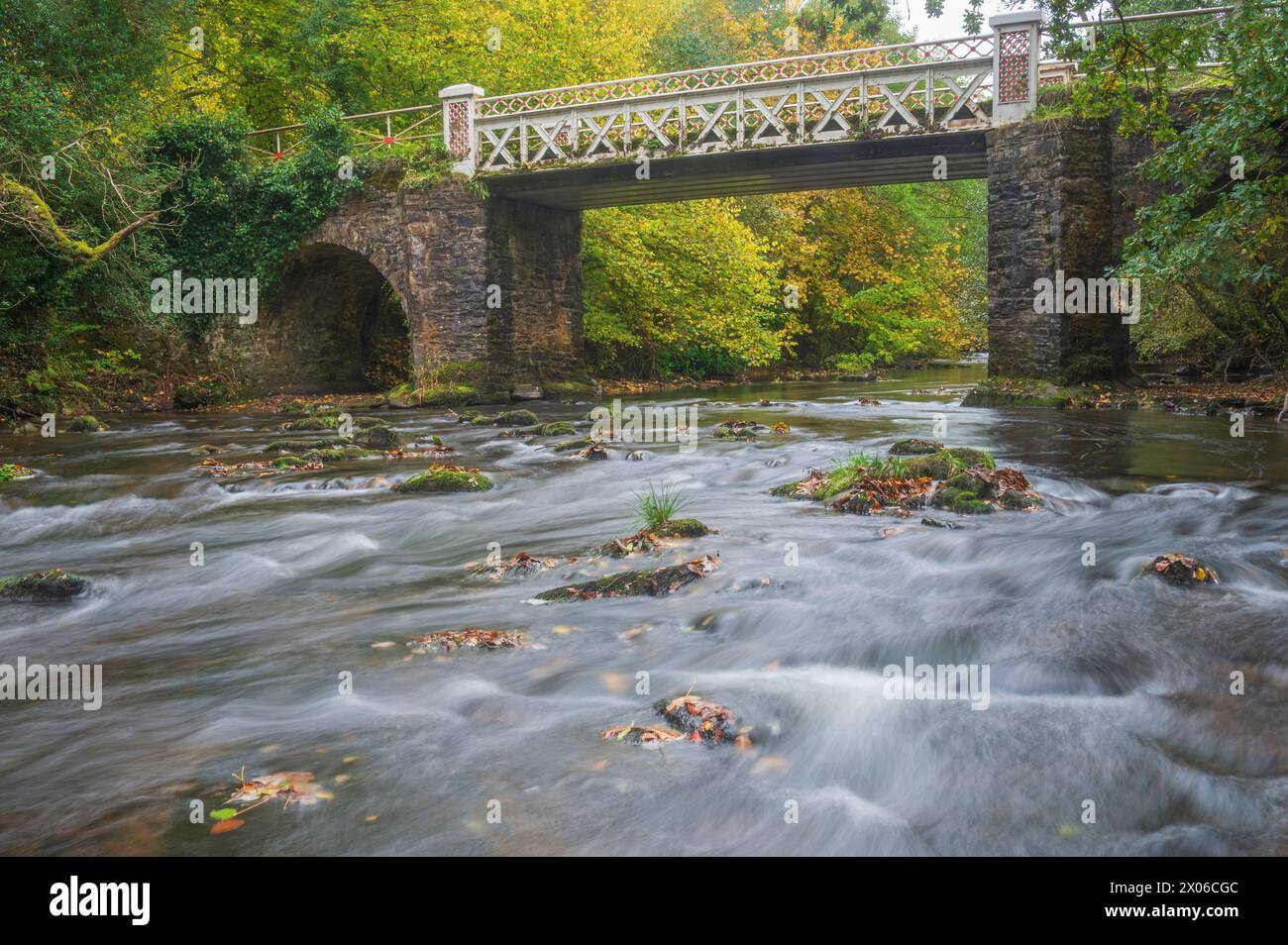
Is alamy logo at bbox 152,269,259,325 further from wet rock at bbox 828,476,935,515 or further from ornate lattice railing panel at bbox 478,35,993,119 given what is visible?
wet rock at bbox 828,476,935,515

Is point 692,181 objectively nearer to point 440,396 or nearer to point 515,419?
point 515,419

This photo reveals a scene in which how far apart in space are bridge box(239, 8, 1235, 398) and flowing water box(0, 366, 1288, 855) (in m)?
8.91

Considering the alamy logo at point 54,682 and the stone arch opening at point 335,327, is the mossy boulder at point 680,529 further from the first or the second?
the stone arch opening at point 335,327

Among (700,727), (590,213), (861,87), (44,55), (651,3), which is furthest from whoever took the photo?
(651,3)

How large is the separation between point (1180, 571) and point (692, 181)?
16757 mm

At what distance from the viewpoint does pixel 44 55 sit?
65.8 feet

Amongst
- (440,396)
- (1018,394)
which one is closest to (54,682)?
(1018,394)

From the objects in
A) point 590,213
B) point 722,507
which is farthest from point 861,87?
point 722,507

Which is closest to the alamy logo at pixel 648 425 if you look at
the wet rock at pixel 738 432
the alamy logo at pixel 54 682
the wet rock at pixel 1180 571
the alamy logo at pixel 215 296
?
the wet rock at pixel 738 432

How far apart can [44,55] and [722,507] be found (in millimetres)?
18863

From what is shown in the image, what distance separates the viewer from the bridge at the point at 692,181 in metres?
17.4

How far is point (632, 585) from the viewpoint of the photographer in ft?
21.2

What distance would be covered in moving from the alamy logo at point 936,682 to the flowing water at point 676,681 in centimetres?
8
